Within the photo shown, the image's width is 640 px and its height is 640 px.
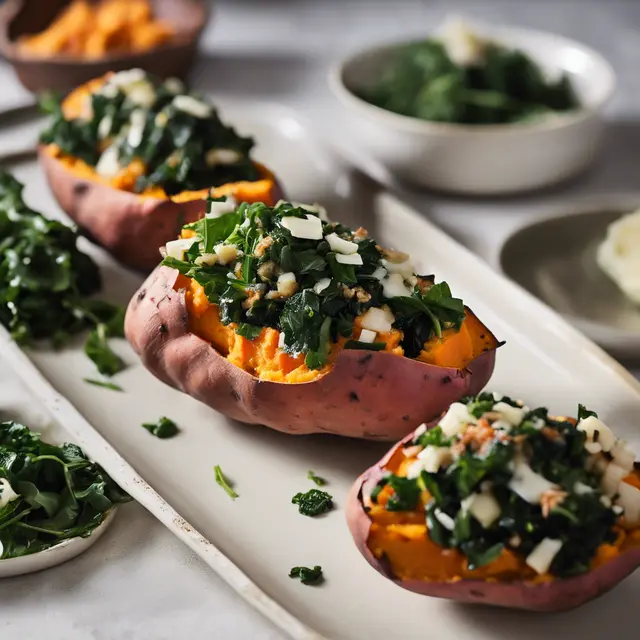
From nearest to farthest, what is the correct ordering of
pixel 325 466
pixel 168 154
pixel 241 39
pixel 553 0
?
pixel 325 466, pixel 168 154, pixel 241 39, pixel 553 0

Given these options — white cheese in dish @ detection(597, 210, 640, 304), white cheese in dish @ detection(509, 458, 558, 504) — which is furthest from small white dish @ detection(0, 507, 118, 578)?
white cheese in dish @ detection(597, 210, 640, 304)

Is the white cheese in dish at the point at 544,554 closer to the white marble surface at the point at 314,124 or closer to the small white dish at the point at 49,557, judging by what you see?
the white marble surface at the point at 314,124

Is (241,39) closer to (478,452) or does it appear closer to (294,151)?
(294,151)

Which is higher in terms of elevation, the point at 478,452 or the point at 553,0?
the point at 478,452

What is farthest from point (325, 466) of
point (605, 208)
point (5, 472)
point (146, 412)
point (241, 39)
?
point (241, 39)

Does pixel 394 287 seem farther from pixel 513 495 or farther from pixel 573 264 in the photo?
pixel 573 264

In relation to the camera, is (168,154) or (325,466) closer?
(325,466)

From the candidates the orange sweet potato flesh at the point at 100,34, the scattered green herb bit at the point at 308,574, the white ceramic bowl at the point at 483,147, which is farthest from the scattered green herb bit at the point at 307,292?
the orange sweet potato flesh at the point at 100,34
